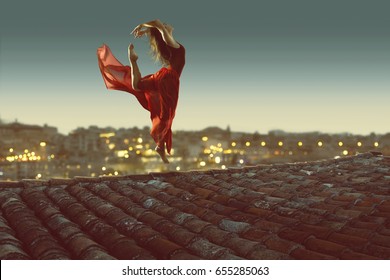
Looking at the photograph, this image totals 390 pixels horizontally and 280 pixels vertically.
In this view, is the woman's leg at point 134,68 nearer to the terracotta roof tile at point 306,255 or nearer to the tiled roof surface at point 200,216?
the tiled roof surface at point 200,216

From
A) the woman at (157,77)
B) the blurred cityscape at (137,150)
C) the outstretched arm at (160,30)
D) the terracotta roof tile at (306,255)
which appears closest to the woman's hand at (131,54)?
the woman at (157,77)

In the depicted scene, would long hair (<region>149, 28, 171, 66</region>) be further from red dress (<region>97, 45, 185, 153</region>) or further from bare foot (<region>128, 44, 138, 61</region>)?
bare foot (<region>128, 44, 138, 61</region>)

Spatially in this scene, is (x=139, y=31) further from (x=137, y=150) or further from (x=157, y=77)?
(x=137, y=150)

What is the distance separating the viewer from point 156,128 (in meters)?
5.75

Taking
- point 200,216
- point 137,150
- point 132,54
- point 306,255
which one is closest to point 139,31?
point 132,54

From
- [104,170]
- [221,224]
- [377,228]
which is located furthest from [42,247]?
[104,170]

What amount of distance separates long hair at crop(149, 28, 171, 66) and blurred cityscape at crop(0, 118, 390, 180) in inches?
1881

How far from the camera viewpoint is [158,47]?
5375 mm

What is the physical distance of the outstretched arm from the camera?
5129 mm

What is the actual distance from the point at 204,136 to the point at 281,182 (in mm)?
74345

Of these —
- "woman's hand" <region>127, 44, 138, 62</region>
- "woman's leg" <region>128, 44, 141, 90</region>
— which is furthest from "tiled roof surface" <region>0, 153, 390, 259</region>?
"woman's hand" <region>127, 44, 138, 62</region>

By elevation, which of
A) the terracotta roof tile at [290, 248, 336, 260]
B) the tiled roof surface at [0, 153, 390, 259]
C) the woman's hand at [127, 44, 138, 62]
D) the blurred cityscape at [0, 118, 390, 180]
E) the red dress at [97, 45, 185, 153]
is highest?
the blurred cityscape at [0, 118, 390, 180]

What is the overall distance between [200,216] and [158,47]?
2.26 meters
